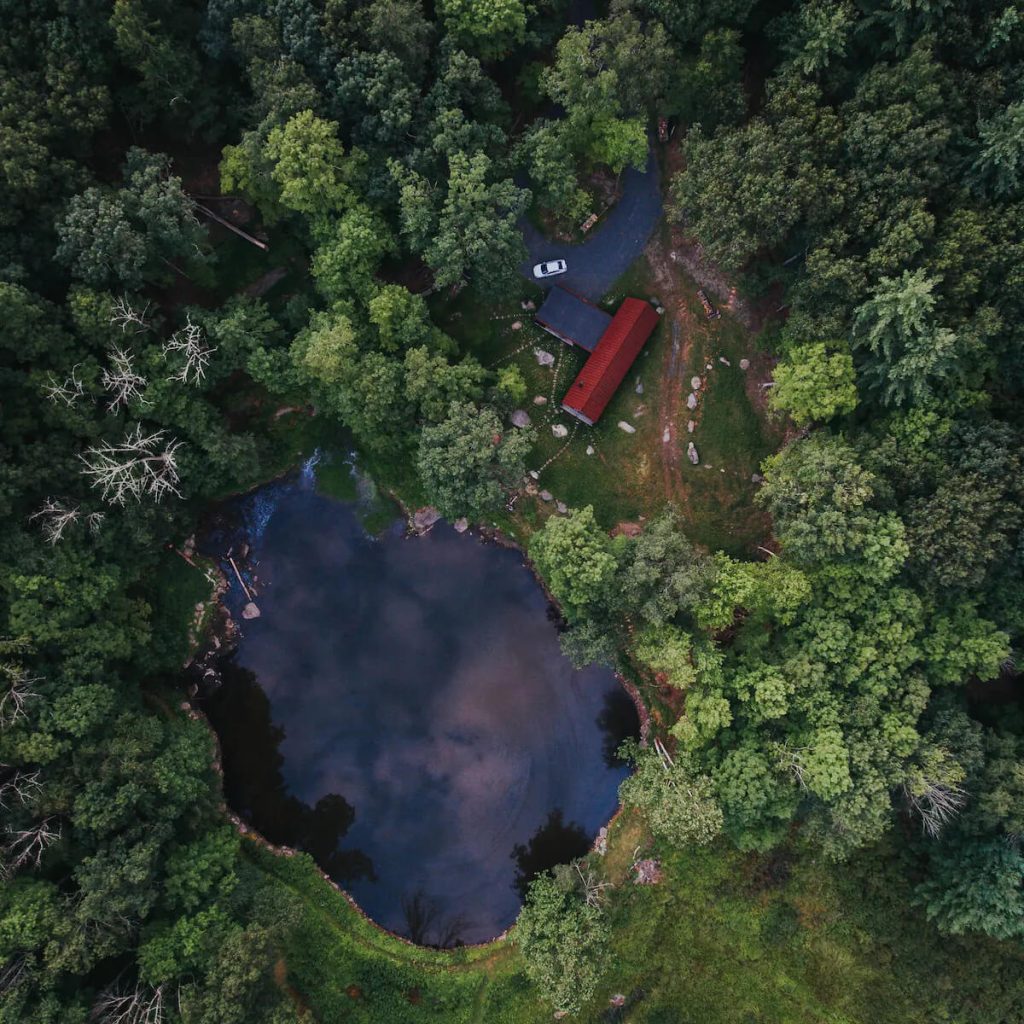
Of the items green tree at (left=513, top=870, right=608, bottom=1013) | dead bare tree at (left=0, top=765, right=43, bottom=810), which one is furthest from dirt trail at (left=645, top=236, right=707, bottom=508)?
dead bare tree at (left=0, top=765, right=43, bottom=810)

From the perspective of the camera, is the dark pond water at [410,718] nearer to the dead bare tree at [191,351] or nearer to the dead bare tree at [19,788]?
the dead bare tree at [191,351]

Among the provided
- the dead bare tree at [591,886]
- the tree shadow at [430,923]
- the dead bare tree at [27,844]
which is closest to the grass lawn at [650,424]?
the dead bare tree at [591,886]

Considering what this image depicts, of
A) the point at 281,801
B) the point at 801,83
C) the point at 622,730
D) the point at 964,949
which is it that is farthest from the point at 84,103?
the point at 964,949

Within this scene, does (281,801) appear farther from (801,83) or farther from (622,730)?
(801,83)

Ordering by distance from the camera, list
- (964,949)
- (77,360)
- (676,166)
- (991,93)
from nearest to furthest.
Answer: (991,93) < (77,360) < (964,949) < (676,166)

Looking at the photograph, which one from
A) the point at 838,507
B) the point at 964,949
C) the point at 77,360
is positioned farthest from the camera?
the point at 964,949

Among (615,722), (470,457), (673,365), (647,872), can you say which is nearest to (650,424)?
(673,365)
